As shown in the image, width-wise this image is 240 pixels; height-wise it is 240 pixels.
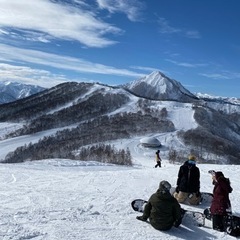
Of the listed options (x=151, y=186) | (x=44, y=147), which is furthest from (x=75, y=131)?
(x=151, y=186)

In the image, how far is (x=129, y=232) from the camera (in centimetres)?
945

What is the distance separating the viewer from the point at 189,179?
40.9ft

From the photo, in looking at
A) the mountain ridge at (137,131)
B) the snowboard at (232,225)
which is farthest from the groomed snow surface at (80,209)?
the mountain ridge at (137,131)

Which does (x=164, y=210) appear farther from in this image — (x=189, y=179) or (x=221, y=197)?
(x=189, y=179)

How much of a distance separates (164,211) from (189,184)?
3161 mm

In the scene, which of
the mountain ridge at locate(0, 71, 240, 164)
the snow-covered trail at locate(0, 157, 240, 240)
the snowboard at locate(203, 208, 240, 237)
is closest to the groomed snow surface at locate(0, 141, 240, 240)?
the snow-covered trail at locate(0, 157, 240, 240)

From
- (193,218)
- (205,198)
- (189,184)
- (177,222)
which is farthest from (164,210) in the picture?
(205,198)

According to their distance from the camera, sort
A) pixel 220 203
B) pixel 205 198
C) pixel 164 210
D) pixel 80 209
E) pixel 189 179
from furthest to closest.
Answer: pixel 205 198 < pixel 189 179 < pixel 80 209 < pixel 220 203 < pixel 164 210

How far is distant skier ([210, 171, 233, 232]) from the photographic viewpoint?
33.0 feet

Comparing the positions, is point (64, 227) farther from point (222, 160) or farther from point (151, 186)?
point (222, 160)

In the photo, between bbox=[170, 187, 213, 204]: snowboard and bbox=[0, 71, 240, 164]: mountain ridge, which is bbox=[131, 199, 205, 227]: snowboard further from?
bbox=[0, 71, 240, 164]: mountain ridge

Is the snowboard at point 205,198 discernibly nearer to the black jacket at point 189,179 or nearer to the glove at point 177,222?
the black jacket at point 189,179

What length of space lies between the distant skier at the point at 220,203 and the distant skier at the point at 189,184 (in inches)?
75.4

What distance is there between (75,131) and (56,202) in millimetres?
154849
